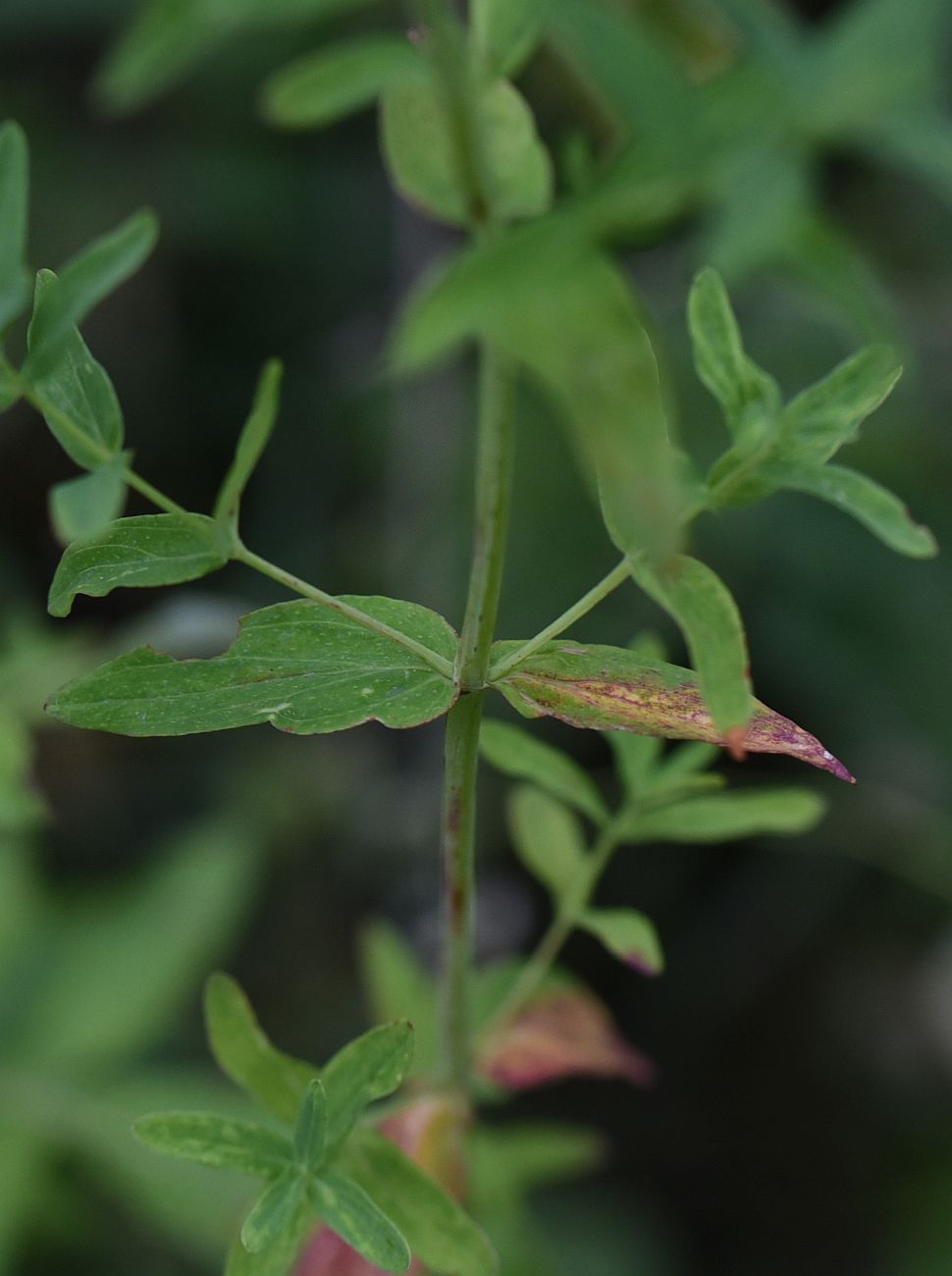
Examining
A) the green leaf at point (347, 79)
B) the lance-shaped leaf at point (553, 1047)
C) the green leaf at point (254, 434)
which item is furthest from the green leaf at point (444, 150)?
the lance-shaped leaf at point (553, 1047)

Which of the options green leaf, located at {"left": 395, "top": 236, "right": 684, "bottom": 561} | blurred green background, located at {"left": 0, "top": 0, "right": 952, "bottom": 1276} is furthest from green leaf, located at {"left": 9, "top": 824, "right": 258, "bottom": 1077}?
green leaf, located at {"left": 395, "top": 236, "right": 684, "bottom": 561}

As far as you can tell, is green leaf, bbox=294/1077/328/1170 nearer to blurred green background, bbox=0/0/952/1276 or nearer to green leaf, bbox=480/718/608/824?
green leaf, bbox=480/718/608/824

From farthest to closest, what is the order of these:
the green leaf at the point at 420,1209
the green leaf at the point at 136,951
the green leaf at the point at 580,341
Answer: the green leaf at the point at 136,951
the green leaf at the point at 420,1209
the green leaf at the point at 580,341

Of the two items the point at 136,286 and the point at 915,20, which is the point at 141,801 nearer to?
the point at 136,286

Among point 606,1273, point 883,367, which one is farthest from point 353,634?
point 606,1273

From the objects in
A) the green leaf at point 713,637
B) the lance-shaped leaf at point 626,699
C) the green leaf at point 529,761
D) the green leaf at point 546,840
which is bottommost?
the green leaf at point 546,840

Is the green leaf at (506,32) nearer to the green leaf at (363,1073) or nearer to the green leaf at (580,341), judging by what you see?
the green leaf at (580,341)
